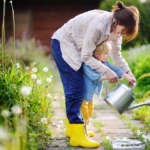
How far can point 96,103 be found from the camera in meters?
5.18

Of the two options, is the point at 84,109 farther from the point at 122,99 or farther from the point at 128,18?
the point at 128,18

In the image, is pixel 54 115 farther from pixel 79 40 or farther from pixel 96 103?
pixel 79 40

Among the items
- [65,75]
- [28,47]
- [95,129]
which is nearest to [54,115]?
[95,129]

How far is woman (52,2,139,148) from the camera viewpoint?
107 inches

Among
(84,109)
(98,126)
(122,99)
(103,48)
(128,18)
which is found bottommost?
(98,126)

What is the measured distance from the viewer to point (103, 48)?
2.98m

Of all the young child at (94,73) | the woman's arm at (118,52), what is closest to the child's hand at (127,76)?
the young child at (94,73)

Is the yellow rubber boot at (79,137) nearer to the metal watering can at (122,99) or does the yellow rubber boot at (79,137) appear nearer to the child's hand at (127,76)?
the metal watering can at (122,99)

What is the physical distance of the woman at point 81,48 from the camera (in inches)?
107

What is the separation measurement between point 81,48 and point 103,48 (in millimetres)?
211

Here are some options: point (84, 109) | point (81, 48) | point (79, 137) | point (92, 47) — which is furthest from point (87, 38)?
point (79, 137)

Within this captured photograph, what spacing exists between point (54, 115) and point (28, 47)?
12.0ft

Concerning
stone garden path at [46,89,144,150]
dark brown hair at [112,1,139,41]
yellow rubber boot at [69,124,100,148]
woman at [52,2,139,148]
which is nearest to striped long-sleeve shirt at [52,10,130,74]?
woman at [52,2,139,148]

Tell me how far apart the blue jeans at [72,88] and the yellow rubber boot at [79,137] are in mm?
55
